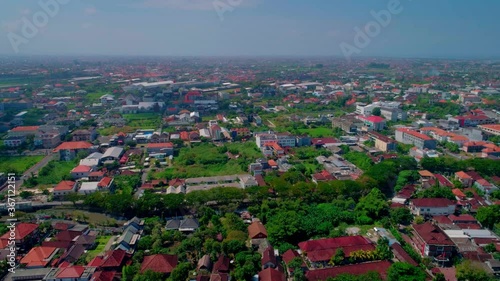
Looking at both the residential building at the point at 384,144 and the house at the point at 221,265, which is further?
the residential building at the point at 384,144

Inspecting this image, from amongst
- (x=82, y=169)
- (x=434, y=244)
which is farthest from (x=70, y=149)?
(x=434, y=244)

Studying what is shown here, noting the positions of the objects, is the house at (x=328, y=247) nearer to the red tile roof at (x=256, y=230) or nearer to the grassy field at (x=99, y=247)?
the red tile roof at (x=256, y=230)

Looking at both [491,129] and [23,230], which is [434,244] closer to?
[23,230]

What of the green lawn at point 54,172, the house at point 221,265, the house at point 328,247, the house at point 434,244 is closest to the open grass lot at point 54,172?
the green lawn at point 54,172

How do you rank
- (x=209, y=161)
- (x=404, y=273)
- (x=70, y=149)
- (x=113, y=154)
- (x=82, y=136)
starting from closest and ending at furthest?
(x=404, y=273) < (x=209, y=161) < (x=113, y=154) < (x=70, y=149) < (x=82, y=136)

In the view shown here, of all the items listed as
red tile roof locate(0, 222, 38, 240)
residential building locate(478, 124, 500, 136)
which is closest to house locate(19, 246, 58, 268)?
red tile roof locate(0, 222, 38, 240)

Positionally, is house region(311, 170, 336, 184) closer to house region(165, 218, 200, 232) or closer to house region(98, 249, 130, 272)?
house region(165, 218, 200, 232)
